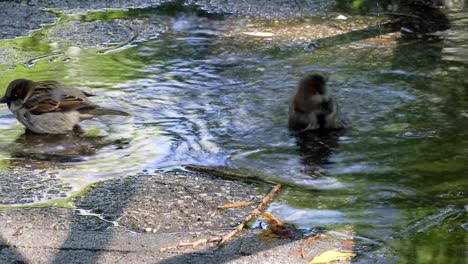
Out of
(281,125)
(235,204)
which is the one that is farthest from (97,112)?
(235,204)

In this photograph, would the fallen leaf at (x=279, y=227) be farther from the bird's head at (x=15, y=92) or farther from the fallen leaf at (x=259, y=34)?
the fallen leaf at (x=259, y=34)

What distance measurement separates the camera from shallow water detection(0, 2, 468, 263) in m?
5.83

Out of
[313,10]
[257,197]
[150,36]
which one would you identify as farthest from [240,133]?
[313,10]

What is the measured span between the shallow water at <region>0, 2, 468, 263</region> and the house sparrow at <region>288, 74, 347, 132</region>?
0.16m

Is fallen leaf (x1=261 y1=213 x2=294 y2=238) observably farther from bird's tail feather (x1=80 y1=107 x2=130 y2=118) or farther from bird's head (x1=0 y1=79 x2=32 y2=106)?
bird's head (x1=0 y1=79 x2=32 y2=106)

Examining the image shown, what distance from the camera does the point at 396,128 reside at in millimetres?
7531

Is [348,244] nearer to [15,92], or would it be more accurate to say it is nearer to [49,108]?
[49,108]

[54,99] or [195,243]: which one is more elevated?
[54,99]

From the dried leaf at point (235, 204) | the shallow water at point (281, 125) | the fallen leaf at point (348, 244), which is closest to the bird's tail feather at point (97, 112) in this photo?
the shallow water at point (281, 125)

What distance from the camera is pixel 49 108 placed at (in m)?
7.97

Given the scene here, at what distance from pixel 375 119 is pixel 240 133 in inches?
47.5

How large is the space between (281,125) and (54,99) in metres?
2.04

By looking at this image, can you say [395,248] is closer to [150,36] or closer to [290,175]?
[290,175]

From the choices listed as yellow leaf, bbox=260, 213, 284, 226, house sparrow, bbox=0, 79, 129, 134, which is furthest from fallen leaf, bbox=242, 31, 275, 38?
yellow leaf, bbox=260, 213, 284, 226
